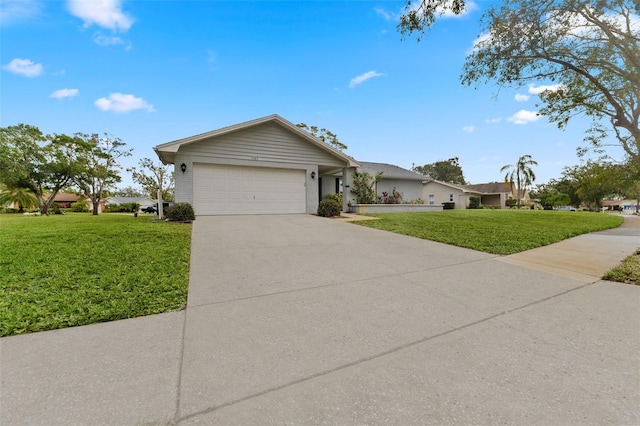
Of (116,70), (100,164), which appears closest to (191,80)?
(116,70)

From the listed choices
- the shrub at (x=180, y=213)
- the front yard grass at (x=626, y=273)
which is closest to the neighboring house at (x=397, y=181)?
the shrub at (x=180, y=213)

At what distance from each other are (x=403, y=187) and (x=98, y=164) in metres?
31.7

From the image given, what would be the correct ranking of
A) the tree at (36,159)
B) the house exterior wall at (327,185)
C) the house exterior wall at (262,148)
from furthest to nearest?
the tree at (36,159) → the house exterior wall at (327,185) → the house exterior wall at (262,148)

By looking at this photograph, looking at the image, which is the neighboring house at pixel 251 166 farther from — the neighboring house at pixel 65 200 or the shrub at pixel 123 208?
the neighboring house at pixel 65 200

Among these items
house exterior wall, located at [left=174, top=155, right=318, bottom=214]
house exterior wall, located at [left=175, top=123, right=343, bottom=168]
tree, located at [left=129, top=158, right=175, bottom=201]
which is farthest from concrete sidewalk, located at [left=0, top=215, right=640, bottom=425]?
tree, located at [left=129, top=158, right=175, bottom=201]

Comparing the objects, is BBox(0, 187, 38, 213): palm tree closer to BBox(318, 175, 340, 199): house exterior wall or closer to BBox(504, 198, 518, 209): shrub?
BBox(318, 175, 340, 199): house exterior wall

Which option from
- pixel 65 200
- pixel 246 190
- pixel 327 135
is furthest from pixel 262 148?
pixel 65 200

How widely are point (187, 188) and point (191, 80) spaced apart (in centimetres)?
553

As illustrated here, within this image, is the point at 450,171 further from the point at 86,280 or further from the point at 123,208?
the point at 86,280

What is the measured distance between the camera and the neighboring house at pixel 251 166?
11.3 metres

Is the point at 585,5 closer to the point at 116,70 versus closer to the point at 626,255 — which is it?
the point at 626,255

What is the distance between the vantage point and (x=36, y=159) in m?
24.8

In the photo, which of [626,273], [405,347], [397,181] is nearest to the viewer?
[405,347]

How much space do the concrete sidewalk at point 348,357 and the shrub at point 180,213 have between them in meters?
6.78
